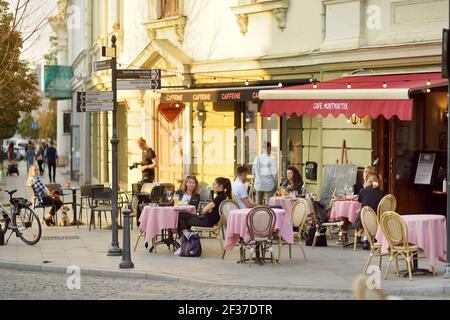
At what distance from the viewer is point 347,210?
1775 cm

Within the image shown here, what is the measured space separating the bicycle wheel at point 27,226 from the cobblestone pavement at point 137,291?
160 inches

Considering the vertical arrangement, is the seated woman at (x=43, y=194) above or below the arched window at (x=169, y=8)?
below

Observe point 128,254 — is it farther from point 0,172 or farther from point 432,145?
point 0,172

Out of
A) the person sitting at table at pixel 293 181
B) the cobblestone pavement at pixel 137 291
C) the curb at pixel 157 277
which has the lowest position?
the cobblestone pavement at pixel 137 291

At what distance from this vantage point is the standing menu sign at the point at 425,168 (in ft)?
62.9

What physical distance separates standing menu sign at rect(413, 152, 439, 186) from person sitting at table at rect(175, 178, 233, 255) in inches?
188

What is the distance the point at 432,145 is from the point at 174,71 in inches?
327

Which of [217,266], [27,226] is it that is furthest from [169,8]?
[217,266]

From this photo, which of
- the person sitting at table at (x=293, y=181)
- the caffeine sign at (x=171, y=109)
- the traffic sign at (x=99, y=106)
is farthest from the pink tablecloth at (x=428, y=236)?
the caffeine sign at (x=171, y=109)

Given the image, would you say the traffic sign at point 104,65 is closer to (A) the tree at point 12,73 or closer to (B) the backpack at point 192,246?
(B) the backpack at point 192,246

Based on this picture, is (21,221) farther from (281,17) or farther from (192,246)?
(281,17)

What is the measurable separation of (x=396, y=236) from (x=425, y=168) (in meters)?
5.94

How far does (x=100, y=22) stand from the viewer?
34438 millimetres

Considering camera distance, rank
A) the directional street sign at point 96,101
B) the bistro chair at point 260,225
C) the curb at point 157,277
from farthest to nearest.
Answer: the directional street sign at point 96,101, the bistro chair at point 260,225, the curb at point 157,277
